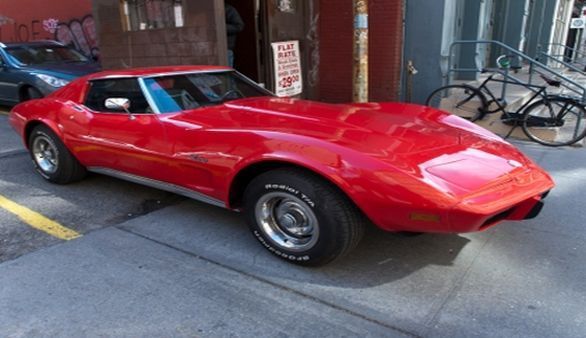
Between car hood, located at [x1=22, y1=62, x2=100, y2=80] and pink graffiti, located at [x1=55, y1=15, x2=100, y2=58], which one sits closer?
car hood, located at [x1=22, y1=62, x2=100, y2=80]

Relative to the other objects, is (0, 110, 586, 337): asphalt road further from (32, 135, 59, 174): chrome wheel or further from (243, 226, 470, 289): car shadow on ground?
(32, 135, 59, 174): chrome wheel

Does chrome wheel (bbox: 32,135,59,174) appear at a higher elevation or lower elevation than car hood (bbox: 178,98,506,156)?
lower

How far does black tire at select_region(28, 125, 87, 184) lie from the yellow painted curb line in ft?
1.63

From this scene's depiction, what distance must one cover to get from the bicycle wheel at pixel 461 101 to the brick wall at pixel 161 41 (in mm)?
3535

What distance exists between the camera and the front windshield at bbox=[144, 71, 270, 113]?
379 centimetres

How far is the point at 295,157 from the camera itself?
9.34 feet

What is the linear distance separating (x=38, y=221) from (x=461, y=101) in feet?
20.3

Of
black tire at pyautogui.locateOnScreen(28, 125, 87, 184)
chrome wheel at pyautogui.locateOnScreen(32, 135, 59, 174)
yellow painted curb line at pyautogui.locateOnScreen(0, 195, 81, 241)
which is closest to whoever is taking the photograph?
yellow painted curb line at pyautogui.locateOnScreen(0, 195, 81, 241)

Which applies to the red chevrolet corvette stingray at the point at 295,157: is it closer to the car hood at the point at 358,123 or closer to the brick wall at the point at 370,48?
the car hood at the point at 358,123

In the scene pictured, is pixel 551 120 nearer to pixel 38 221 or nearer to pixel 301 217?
pixel 301 217

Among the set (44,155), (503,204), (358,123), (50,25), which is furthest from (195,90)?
(50,25)

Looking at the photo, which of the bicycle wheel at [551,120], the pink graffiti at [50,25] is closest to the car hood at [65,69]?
the pink graffiti at [50,25]

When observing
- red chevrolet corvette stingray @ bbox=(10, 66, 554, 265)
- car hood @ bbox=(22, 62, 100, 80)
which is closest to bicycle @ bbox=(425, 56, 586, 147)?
red chevrolet corvette stingray @ bbox=(10, 66, 554, 265)

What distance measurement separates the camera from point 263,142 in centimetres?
303
